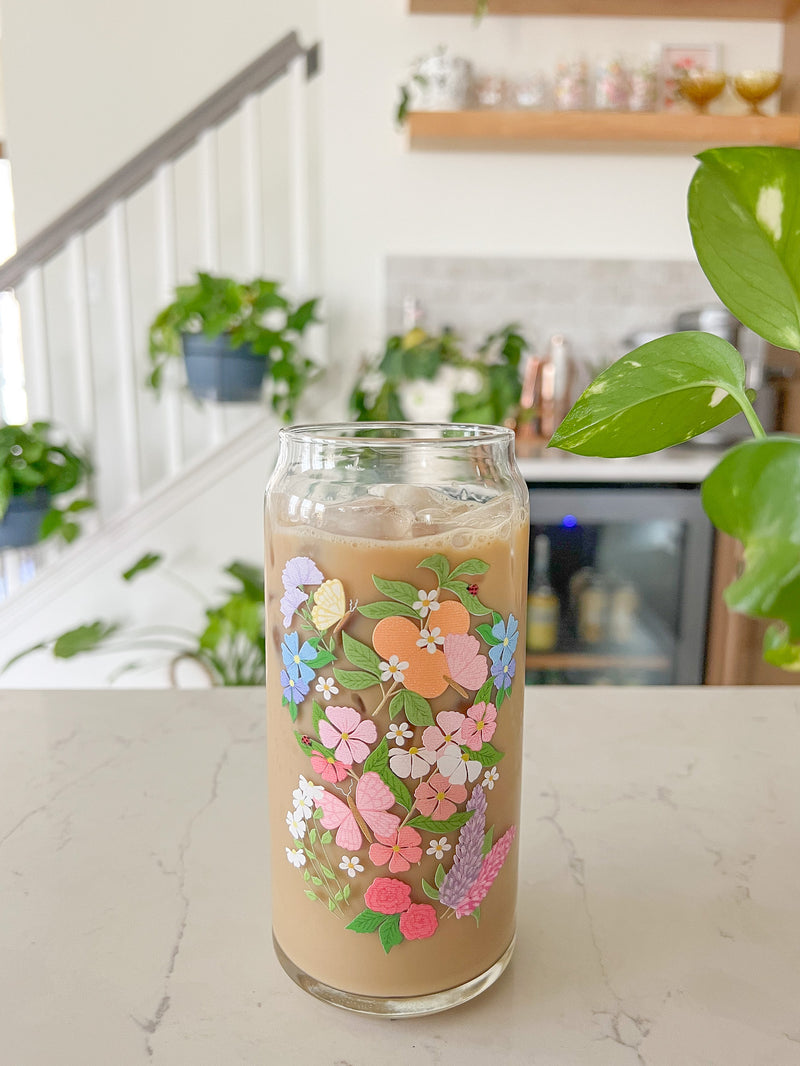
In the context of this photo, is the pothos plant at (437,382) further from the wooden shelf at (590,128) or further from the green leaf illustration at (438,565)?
the green leaf illustration at (438,565)

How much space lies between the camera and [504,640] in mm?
363

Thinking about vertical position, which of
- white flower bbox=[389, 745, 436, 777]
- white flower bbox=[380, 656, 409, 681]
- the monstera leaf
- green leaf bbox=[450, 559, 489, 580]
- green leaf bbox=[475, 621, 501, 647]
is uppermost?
the monstera leaf

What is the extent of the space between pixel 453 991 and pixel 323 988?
0.06 metres

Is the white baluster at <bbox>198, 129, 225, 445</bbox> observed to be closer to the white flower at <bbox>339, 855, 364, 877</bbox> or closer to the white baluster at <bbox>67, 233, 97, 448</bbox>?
the white baluster at <bbox>67, 233, 97, 448</bbox>

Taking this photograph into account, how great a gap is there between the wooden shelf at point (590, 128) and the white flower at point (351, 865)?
6.80 ft

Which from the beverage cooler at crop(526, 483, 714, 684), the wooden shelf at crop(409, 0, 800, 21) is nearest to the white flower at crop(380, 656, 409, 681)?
the beverage cooler at crop(526, 483, 714, 684)

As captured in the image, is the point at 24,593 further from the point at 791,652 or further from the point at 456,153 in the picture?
the point at 791,652

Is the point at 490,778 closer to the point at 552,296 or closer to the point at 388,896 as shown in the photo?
the point at 388,896

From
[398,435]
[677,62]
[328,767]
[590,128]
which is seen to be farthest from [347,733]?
[677,62]

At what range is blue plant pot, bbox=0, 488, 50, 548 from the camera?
213 centimetres

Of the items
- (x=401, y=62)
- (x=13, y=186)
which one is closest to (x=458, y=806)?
(x=401, y=62)

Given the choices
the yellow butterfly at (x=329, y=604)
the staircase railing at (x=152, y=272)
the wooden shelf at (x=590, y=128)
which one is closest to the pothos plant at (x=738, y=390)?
the yellow butterfly at (x=329, y=604)

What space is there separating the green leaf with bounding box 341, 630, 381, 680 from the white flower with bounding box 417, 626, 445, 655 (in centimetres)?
2

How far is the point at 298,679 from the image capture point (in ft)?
1.19
